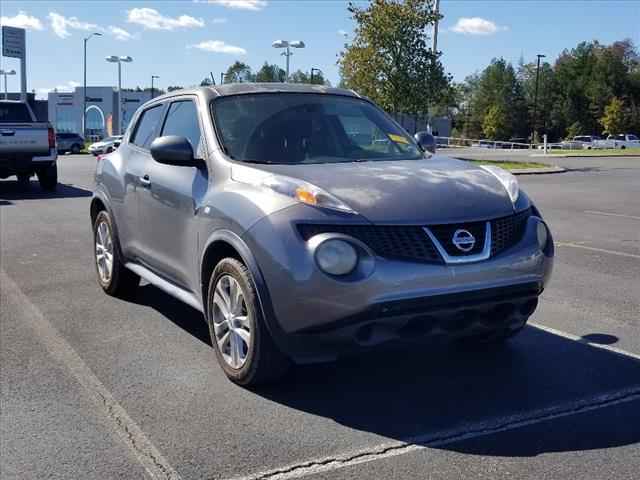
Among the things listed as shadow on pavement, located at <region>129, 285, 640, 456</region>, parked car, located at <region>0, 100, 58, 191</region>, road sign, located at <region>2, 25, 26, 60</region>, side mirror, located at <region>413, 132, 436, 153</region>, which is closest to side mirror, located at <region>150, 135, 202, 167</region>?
shadow on pavement, located at <region>129, 285, 640, 456</region>

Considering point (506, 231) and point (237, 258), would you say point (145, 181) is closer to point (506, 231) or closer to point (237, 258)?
point (237, 258)

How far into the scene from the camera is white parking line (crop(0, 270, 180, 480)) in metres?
3.62

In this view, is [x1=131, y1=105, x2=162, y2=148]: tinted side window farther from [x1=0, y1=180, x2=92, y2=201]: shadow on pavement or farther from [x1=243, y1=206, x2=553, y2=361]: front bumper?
[x1=0, y1=180, x2=92, y2=201]: shadow on pavement

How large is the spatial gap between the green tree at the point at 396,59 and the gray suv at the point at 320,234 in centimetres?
2437

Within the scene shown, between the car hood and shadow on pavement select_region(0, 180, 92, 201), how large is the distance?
1264 centimetres

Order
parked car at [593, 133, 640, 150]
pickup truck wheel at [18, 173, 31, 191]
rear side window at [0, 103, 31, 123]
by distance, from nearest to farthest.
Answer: rear side window at [0, 103, 31, 123]
pickup truck wheel at [18, 173, 31, 191]
parked car at [593, 133, 640, 150]

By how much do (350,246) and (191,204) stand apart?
4.78 ft

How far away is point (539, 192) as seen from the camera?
60.3 ft

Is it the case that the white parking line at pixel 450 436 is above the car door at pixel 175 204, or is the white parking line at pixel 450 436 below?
below

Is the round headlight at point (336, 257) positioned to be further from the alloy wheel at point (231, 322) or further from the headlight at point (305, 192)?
the alloy wheel at point (231, 322)

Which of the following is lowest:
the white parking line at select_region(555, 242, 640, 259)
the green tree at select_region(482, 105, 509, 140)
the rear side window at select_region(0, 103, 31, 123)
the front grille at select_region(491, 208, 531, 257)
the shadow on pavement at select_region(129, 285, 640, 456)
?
the shadow on pavement at select_region(129, 285, 640, 456)

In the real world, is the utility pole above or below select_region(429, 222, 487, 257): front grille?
above

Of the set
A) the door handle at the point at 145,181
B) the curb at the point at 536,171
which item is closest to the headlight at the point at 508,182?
the door handle at the point at 145,181

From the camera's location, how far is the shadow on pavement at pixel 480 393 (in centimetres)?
384
